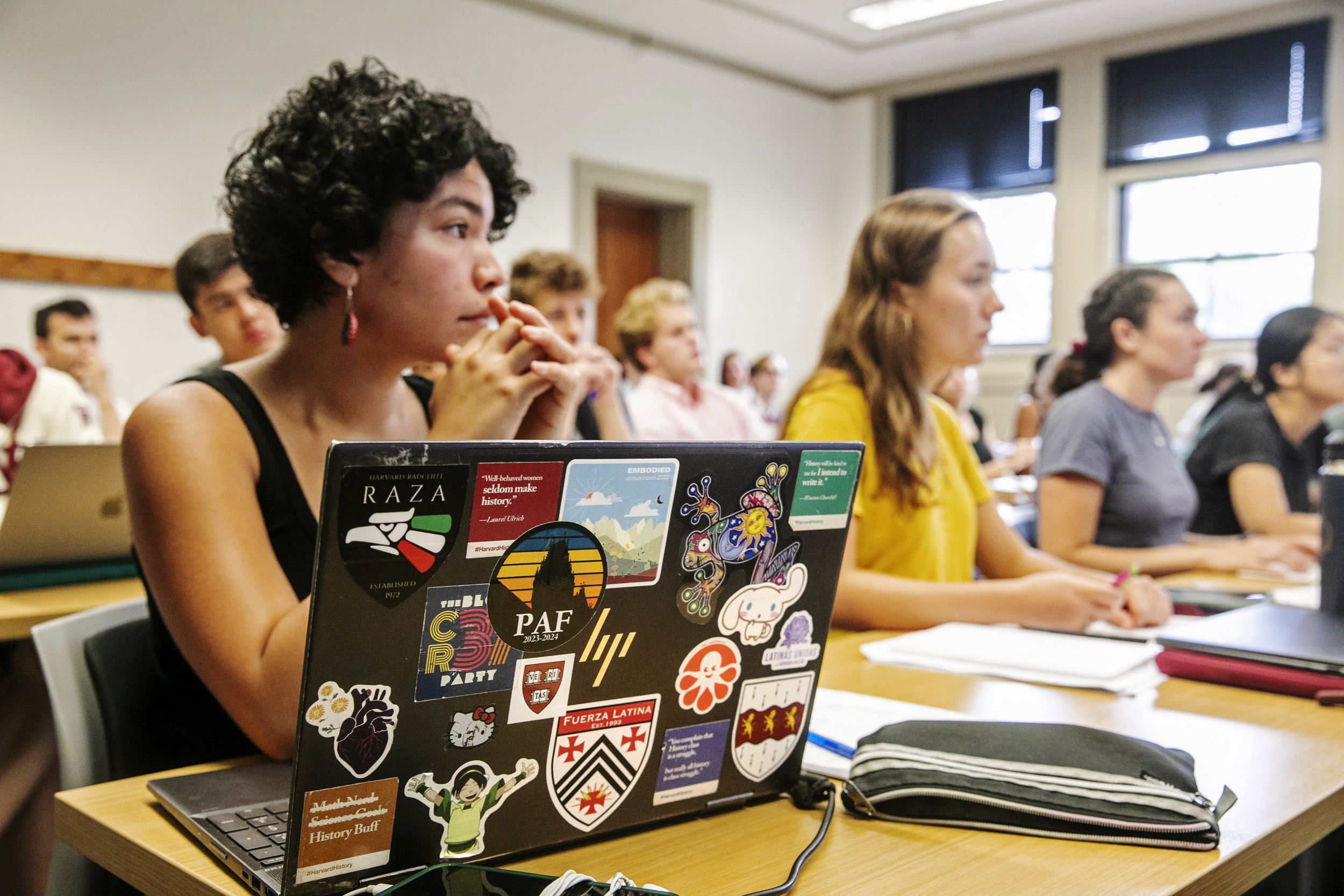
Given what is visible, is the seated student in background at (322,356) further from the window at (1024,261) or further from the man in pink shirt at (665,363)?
the window at (1024,261)

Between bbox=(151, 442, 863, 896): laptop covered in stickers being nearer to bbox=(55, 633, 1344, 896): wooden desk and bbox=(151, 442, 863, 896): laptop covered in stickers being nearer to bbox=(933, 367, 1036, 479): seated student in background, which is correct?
bbox=(55, 633, 1344, 896): wooden desk

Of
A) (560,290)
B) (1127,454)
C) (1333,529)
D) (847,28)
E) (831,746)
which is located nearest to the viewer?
(831,746)

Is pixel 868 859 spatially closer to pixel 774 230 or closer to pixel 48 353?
pixel 48 353

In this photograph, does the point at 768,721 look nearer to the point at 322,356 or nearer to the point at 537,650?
the point at 537,650

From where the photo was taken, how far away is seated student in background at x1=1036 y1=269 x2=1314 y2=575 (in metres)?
2.17

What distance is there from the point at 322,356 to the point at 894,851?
0.80 m

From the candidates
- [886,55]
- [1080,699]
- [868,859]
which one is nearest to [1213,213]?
[886,55]

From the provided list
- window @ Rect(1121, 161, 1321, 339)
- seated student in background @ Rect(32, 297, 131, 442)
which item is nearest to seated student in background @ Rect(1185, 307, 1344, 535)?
seated student in background @ Rect(32, 297, 131, 442)

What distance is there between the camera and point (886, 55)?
7828mm

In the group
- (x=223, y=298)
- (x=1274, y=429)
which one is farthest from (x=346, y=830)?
(x=1274, y=429)

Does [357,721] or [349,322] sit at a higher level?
[349,322]

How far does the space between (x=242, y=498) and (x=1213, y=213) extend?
24.6ft

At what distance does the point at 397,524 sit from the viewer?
0.55 m

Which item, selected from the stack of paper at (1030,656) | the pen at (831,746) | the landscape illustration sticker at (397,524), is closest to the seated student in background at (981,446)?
the stack of paper at (1030,656)
